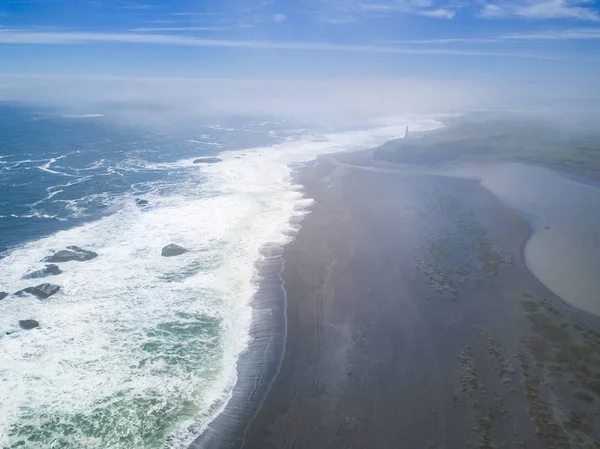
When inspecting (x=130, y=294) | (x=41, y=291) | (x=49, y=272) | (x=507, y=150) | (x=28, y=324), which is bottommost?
(x=28, y=324)

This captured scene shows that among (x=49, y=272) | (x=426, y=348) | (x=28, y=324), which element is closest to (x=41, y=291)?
(x=49, y=272)

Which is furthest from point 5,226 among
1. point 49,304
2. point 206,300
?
point 206,300

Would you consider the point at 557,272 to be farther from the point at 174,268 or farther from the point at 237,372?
the point at 174,268

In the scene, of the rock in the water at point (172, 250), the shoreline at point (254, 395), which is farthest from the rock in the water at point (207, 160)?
the shoreline at point (254, 395)

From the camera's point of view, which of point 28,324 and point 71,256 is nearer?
point 28,324

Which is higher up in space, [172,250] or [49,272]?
[172,250]

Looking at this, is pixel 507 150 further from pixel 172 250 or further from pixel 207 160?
pixel 172 250
